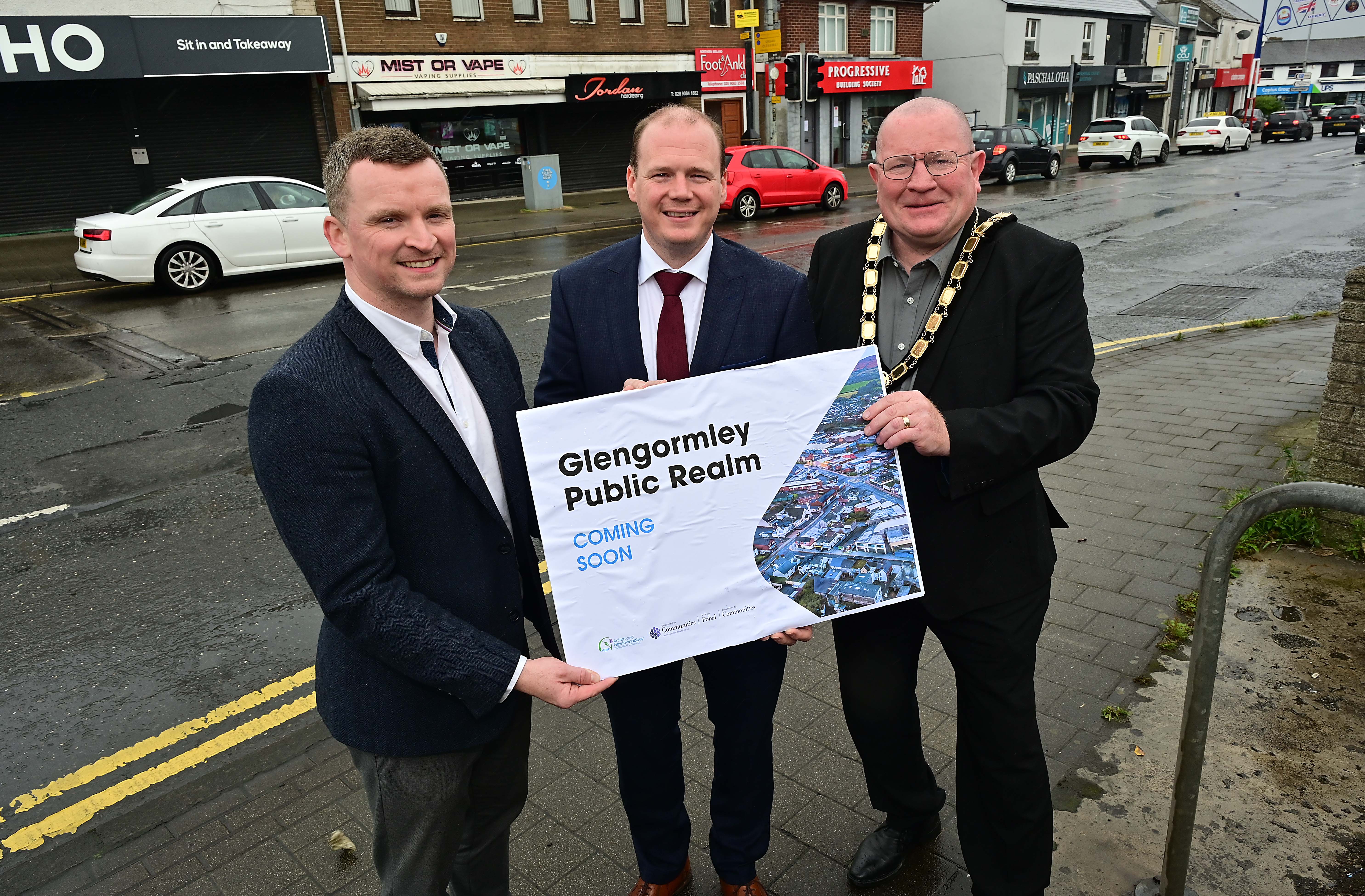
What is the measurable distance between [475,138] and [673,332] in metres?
23.6

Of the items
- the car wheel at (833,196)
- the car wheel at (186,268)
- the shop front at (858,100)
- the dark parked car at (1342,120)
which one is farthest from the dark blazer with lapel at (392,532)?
the dark parked car at (1342,120)

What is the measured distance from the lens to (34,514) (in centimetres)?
578

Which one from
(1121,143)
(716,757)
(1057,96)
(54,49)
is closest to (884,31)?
(1121,143)

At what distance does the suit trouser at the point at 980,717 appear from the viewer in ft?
8.10

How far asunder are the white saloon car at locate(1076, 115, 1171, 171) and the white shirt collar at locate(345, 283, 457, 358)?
115ft

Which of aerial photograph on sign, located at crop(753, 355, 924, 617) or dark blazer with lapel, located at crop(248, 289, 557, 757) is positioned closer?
dark blazer with lapel, located at crop(248, 289, 557, 757)

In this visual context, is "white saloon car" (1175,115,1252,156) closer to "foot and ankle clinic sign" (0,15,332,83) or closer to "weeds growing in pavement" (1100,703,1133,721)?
"foot and ankle clinic sign" (0,15,332,83)

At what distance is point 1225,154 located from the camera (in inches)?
1538

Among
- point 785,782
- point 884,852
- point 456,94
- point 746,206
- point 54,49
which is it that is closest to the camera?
point 884,852

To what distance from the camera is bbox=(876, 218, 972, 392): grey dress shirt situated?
245 cm

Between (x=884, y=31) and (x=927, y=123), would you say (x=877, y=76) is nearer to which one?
(x=884, y=31)

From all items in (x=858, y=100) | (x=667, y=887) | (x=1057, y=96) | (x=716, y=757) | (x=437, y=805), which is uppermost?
(x=858, y=100)

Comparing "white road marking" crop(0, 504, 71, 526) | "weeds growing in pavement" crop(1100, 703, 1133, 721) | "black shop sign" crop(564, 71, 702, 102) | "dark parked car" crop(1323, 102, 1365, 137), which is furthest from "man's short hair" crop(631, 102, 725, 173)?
"dark parked car" crop(1323, 102, 1365, 137)

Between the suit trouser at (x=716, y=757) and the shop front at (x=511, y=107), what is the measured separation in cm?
2129
